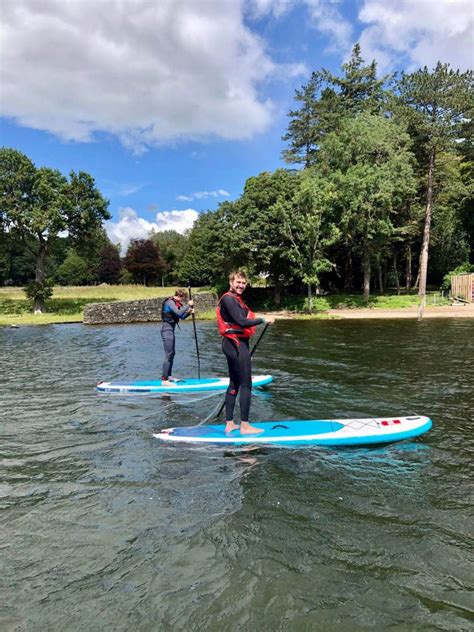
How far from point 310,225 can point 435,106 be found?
45.5 feet

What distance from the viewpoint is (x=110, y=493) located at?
199 inches

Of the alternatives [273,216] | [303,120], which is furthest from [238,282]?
[303,120]

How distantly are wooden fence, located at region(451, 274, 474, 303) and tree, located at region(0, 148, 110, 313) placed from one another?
29725 mm

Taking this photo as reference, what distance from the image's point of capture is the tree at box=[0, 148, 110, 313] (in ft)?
112

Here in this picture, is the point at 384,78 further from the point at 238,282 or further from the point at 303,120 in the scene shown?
the point at 238,282

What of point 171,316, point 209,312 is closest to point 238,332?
point 171,316

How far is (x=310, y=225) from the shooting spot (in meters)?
32.2

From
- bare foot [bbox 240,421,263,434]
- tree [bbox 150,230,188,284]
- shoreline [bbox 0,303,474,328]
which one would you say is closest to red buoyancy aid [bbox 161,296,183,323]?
bare foot [bbox 240,421,263,434]

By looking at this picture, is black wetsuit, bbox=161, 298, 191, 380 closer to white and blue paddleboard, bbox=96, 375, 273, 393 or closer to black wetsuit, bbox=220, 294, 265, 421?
white and blue paddleboard, bbox=96, 375, 273, 393

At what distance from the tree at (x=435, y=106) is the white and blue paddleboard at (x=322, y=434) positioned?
27909 millimetres

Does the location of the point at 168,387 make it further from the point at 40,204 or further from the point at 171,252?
the point at 171,252

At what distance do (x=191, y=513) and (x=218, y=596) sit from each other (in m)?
1.23

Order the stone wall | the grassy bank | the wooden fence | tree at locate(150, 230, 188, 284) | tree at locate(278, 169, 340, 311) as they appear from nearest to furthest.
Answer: the stone wall → the grassy bank → tree at locate(278, 169, 340, 311) → the wooden fence → tree at locate(150, 230, 188, 284)

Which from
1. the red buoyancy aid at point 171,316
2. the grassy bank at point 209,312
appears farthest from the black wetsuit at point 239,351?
the grassy bank at point 209,312
